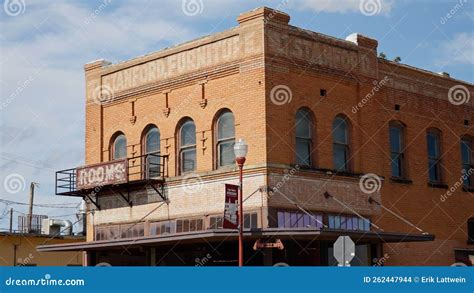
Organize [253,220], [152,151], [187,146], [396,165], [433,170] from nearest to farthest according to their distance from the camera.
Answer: [253,220] < [187,146] < [152,151] < [396,165] < [433,170]

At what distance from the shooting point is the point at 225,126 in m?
27.9

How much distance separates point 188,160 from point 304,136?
433cm

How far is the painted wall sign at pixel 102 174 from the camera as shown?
2919 centimetres

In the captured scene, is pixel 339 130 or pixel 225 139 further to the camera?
pixel 339 130

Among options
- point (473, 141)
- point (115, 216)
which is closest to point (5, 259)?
point (115, 216)

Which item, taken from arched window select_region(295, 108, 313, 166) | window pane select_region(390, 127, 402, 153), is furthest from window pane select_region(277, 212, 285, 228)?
window pane select_region(390, 127, 402, 153)

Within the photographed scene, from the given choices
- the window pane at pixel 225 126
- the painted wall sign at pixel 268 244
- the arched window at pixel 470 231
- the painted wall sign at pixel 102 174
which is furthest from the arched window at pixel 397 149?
the painted wall sign at pixel 102 174

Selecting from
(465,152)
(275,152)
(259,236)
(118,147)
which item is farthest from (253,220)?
(465,152)

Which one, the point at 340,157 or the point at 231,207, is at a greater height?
the point at 340,157

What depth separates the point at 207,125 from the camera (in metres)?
28.2

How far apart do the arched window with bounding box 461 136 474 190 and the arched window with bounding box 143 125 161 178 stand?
1312 centimetres

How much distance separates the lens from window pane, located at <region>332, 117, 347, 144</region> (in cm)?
2889

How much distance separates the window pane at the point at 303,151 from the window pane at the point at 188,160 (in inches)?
152

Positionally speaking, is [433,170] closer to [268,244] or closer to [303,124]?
[303,124]
